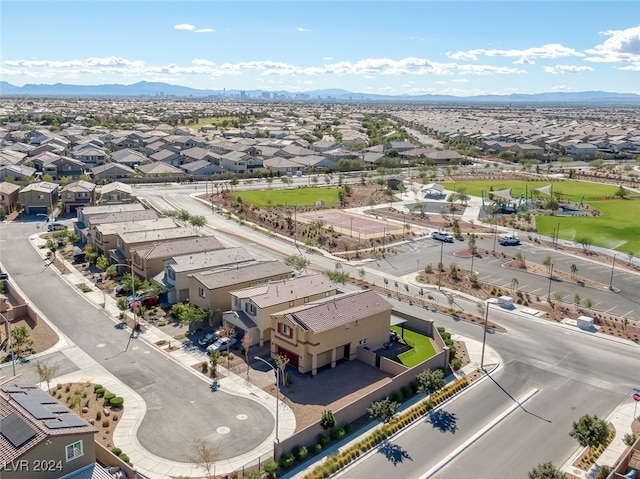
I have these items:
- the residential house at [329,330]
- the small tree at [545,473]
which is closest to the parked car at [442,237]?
the residential house at [329,330]

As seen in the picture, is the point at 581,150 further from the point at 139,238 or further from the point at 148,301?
the point at 148,301

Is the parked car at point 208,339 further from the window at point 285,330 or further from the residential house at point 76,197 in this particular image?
the residential house at point 76,197

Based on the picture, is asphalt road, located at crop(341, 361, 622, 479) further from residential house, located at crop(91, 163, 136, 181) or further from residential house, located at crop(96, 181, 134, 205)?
residential house, located at crop(91, 163, 136, 181)

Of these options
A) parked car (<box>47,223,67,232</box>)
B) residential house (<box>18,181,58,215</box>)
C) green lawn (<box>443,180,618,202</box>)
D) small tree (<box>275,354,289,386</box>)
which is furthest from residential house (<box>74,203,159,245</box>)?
green lawn (<box>443,180,618,202</box>)

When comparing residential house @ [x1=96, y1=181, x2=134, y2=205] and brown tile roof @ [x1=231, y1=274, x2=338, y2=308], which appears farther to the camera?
residential house @ [x1=96, y1=181, x2=134, y2=205]

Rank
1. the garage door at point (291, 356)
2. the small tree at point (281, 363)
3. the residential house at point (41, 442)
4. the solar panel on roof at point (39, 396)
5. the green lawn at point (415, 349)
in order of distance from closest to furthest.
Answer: the residential house at point (41, 442), the solar panel on roof at point (39, 396), the small tree at point (281, 363), the garage door at point (291, 356), the green lawn at point (415, 349)
